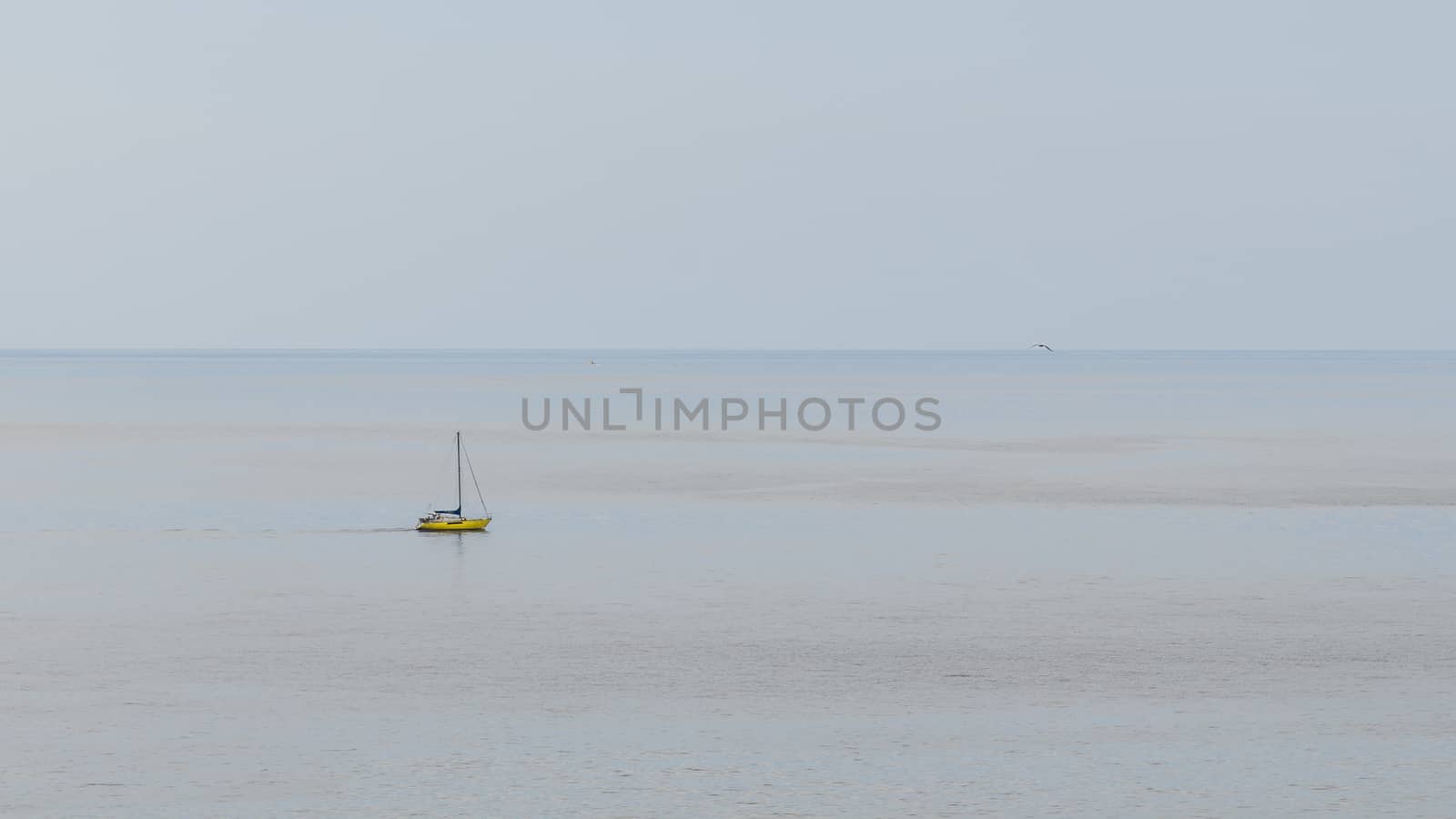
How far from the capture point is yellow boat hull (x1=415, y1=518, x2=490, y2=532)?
48.5 m

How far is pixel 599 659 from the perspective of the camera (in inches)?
1150

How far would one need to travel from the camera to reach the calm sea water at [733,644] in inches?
862

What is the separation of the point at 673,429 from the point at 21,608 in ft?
227

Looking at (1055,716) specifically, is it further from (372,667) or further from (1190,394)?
(1190,394)

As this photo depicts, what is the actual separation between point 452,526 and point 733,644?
1947cm

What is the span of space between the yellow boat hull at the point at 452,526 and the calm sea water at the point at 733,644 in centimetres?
76

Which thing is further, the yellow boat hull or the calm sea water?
the yellow boat hull

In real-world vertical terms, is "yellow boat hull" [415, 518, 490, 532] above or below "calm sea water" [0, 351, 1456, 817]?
above

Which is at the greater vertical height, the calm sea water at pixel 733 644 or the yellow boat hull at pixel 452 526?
the yellow boat hull at pixel 452 526

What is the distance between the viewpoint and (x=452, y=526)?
48.5m

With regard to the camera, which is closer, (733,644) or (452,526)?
(733,644)

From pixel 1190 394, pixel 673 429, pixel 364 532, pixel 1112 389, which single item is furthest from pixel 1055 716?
pixel 1112 389

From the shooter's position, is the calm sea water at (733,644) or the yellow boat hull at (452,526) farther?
the yellow boat hull at (452,526)

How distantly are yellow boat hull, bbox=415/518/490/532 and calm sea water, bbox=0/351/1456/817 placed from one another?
76cm
